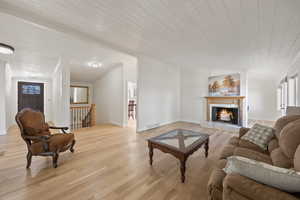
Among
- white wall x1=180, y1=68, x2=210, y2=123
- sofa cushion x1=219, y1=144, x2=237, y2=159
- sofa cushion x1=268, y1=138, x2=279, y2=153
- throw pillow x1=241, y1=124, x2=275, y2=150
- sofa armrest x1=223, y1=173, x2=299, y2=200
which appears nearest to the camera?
sofa armrest x1=223, y1=173, x2=299, y2=200

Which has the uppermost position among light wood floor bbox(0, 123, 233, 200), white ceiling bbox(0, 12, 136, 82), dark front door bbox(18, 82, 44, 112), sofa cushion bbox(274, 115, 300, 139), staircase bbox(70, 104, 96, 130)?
white ceiling bbox(0, 12, 136, 82)

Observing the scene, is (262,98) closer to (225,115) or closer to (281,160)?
(225,115)

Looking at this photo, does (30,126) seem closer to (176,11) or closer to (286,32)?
(176,11)

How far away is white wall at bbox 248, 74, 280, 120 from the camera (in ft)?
21.3

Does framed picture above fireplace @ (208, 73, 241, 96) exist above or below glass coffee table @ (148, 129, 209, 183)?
above

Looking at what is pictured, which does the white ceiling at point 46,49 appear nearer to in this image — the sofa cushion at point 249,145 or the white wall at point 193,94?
the white wall at point 193,94

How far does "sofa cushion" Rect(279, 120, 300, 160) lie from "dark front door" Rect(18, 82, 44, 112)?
8.29 m

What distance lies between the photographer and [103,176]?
6.33 feet

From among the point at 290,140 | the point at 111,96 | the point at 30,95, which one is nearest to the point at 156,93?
the point at 111,96

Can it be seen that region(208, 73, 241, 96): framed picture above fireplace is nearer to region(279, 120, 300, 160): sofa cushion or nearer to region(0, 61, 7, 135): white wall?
region(279, 120, 300, 160): sofa cushion

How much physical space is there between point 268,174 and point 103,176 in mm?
1979

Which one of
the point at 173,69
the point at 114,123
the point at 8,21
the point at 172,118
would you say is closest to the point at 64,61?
the point at 8,21

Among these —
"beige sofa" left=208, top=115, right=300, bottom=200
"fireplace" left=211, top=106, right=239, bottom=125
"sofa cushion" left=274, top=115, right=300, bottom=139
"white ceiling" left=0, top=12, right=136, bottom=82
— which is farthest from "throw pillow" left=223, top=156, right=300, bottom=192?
"fireplace" left=211, top=106, right=239, bottom=125

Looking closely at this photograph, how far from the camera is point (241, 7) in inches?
68.5
